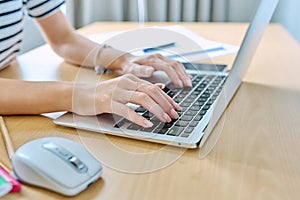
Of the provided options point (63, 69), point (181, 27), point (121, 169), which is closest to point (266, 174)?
point (121, 169)

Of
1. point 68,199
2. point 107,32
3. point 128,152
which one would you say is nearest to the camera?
point 68,199

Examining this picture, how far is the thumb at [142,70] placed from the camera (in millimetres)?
1002

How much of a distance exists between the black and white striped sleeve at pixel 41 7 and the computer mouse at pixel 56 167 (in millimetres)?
711

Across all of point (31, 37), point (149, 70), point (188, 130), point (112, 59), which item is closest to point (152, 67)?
point (149, 70)

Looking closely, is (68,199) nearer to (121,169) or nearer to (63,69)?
(121,169)

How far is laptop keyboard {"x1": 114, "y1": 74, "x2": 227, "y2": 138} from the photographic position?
0.71 m

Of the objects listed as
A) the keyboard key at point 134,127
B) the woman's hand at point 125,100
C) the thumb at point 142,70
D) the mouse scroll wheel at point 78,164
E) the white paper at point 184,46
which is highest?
the mouse scroll wheel at point 78,164

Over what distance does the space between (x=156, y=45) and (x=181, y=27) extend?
0.35 m

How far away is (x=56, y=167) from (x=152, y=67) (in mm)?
521

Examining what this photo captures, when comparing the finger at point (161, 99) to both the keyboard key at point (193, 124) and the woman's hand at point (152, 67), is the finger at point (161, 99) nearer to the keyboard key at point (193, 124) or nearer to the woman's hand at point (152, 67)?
the keyboard key at point (193, 124)

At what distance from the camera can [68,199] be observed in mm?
534

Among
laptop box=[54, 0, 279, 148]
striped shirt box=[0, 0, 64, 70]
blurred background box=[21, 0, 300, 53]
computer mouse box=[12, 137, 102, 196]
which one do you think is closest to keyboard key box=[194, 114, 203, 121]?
laptop box=[54, 0, 279, 148]

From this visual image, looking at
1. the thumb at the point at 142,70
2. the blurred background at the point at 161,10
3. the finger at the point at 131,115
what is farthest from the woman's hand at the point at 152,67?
the blurred background at the point at 161,10

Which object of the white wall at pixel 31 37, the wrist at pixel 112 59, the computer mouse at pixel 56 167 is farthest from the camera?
the white wall at pixel 31 37
